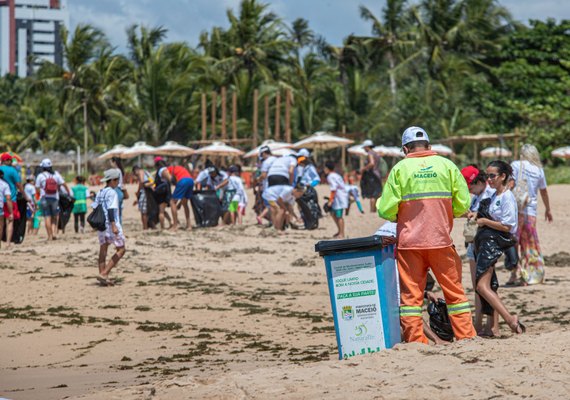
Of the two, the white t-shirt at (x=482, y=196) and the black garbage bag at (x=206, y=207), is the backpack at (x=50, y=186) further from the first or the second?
the white t-shirt at (x=482, y=196)

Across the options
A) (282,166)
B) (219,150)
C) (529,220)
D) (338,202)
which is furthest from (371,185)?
(219,150)

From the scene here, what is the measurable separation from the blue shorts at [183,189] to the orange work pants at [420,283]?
1338 centimetres

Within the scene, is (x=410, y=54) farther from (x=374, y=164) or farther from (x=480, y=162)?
Result: (x=374, y=164)

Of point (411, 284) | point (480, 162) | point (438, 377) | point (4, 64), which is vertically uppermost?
point (4, 64)

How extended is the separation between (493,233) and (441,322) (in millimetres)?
1222

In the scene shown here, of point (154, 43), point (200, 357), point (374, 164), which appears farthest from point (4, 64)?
point (200, 357)

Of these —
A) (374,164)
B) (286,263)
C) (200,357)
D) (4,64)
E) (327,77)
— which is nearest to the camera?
(200,357)

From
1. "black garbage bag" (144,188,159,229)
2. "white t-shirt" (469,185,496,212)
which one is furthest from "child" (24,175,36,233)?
"white t-shirt" (469,185,496,212)

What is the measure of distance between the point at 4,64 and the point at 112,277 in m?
148

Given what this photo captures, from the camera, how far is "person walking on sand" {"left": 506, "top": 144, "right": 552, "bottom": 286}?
11250 millimetres

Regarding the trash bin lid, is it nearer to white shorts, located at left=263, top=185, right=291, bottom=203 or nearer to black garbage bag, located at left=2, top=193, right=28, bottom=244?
white shorts, located at left=263, top=185, right=291, bottom=203

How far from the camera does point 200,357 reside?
770 centimetres

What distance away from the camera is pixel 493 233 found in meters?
7.88

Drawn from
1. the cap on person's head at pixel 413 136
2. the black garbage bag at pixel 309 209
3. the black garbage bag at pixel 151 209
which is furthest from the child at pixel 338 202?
the cap on person's head at pixel 413 136
